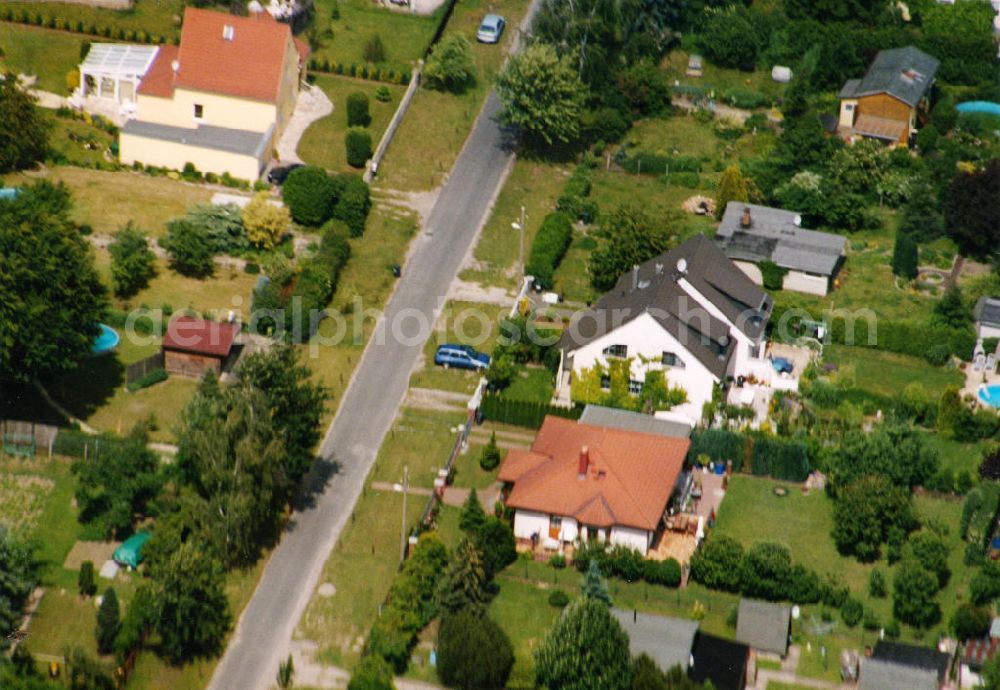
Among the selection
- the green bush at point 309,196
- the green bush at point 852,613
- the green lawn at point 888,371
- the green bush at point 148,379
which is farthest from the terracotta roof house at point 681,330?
the green bush at point 148,379

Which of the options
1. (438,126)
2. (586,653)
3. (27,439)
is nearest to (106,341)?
(27,439)

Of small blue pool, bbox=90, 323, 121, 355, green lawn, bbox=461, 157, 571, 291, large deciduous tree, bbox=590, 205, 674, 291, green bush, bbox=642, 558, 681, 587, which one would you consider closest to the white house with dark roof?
large deciduous tree, bbox=590, 205, 674, 291

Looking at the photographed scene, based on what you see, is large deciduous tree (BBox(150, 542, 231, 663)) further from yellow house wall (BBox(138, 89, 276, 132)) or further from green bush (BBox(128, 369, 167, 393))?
yellow house wall (BBox(138, 89, 276, 132))

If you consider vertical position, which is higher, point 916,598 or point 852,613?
point 916,598

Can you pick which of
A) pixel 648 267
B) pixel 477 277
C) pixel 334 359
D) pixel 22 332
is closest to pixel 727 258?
pixel 648 267

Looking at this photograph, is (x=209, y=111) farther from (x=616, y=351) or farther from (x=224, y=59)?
(x=616, y=351)

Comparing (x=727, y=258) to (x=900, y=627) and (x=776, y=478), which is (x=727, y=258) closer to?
(x=776, y=478)
